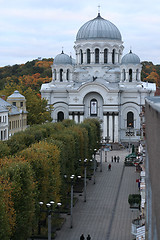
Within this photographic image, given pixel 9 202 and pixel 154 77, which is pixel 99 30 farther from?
pixel 9 202

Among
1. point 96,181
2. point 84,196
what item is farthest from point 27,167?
point 96,181

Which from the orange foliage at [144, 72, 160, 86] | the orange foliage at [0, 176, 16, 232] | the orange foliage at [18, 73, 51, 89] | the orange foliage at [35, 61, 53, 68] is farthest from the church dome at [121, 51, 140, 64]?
the orange foliage at [35, 61, 53, 68]

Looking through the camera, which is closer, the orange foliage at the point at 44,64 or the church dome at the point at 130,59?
the church dome at the point at 130,59

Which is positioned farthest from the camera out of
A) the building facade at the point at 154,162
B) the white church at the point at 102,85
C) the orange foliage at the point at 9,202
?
the white church at the point at 102,85

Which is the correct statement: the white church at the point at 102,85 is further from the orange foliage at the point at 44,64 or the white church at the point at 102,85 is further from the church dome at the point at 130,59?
the orange foliage at the point at 44,64

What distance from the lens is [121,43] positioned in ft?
310

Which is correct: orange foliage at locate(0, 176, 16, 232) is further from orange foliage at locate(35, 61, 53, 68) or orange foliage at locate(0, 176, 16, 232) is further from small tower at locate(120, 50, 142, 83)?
orange foliage at locate(35, 61, 53, 68)

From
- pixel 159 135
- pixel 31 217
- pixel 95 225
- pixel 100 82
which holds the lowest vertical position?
pixel 95 225

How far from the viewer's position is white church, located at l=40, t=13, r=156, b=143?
8881 cm

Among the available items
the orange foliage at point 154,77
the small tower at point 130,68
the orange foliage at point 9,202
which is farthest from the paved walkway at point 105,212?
the orange foliage at point 154,77

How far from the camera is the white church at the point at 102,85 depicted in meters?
88.8

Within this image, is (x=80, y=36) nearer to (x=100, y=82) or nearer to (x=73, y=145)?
(x=100, y=82)

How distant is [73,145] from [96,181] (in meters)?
10.8

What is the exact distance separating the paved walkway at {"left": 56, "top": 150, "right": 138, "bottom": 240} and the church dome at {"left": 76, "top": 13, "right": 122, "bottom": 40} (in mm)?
40121
